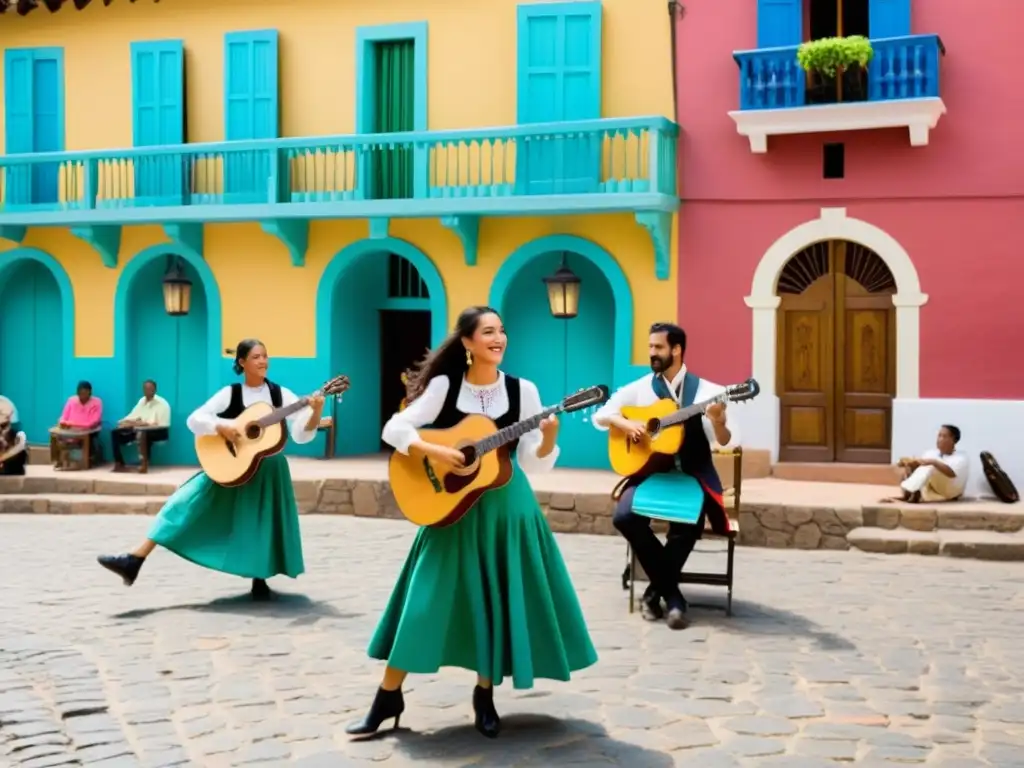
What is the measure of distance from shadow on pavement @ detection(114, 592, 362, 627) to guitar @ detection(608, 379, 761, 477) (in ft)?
6.19

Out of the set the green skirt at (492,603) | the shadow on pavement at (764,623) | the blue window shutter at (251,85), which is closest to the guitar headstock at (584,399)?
the green skirt at (492,603)

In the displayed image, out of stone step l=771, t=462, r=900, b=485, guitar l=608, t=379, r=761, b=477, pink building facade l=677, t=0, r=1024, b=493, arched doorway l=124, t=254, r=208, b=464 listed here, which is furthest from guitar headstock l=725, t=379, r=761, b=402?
arched doorway l=124, t=254, r=208, b=464

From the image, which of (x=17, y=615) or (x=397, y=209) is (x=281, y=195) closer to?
(x=397, y=209)

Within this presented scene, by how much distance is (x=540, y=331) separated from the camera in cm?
1627

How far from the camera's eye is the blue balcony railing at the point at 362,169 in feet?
48.9

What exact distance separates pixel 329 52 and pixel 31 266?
5.33 meters

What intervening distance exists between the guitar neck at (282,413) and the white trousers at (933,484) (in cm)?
611

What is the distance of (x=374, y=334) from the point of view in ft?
58.4

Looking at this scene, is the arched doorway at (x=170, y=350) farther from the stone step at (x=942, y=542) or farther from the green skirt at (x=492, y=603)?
the green skirt at (x=492, y=603)

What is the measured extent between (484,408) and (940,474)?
758 cm

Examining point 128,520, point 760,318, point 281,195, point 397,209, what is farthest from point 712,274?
point 128,520

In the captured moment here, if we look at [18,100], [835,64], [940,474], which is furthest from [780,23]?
[18,100]

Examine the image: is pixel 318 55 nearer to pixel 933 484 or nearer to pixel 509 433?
pixel 933 484

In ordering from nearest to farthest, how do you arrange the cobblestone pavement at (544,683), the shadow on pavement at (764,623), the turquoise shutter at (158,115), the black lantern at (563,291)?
the cobblestone pavement at (544,683) → the shadow on pavement at (764,623) → the black lantern at (563,291) → the turquoise shutter at (158,115)
